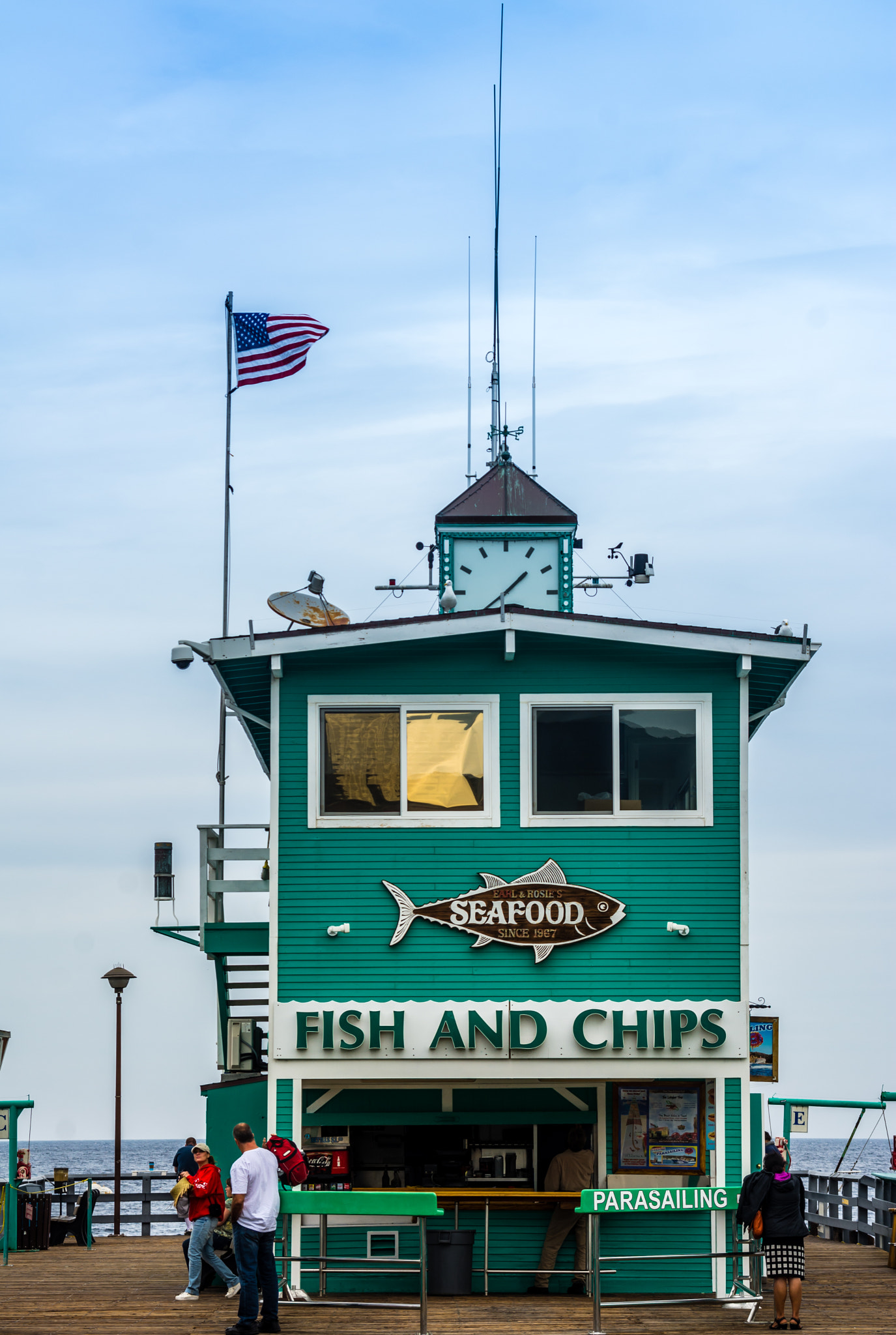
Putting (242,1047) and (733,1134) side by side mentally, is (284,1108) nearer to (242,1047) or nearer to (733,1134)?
(733,1134)

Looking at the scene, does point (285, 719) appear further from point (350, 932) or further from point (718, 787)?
point (718, 787)

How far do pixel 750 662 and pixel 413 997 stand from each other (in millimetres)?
4842

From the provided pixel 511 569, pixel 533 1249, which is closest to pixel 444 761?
pixel 533 1249

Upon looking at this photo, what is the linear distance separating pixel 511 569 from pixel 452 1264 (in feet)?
39.7

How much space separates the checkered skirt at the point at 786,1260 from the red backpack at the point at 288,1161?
13.6 feet

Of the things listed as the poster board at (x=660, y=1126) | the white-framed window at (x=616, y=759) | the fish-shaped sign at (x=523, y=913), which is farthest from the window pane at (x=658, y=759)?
the poster board at (x=660, y=1126)

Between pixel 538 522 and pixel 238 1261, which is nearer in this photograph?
pixel 238 1261

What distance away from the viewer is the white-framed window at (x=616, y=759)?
17.2 m

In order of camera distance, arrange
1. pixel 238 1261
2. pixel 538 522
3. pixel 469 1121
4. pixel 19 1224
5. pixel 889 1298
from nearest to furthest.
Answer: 1. pixel 238 1261
2. pixel 889 1298
3. pixel 469 1121
4. pixel 19 1224
5. pixel 538 522

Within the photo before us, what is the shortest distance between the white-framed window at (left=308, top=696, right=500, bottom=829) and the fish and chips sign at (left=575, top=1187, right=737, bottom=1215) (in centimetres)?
412

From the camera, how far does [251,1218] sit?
1369cm

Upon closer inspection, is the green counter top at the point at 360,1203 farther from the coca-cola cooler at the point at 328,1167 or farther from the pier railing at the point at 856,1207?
the pier railing at the point at 856,1207

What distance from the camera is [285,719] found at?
17406 millimetres

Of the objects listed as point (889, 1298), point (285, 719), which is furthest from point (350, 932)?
point (889, 1298)
